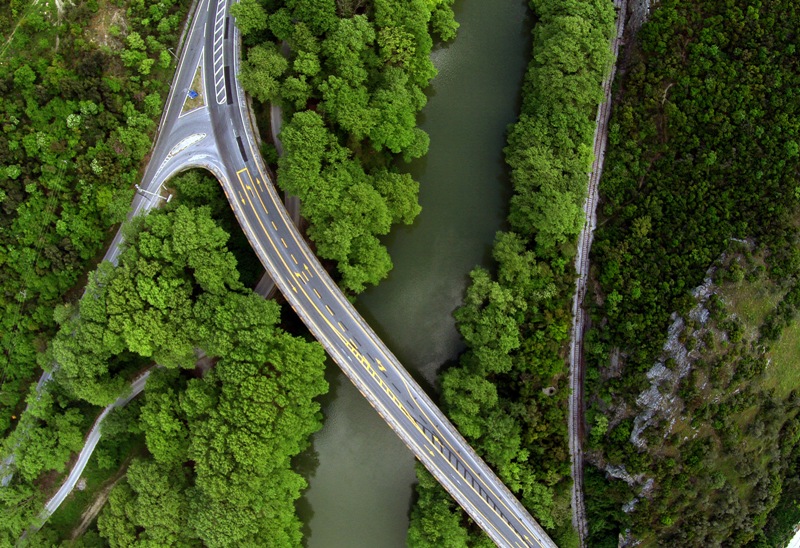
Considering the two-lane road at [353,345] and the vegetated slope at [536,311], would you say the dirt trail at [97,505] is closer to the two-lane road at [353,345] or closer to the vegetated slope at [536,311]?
the two-lane road at [353,345]

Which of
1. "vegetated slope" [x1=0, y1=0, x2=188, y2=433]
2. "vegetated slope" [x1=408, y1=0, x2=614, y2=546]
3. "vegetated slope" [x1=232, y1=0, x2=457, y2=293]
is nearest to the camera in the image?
"vegetated slope" [x1=232, y1=0, x2=457, y2=293]

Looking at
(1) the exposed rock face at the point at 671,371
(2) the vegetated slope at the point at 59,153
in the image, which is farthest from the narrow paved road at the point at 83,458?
(1) the exposed rock face at the point at 671,371

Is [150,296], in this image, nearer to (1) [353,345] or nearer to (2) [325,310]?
(2) [325,310]

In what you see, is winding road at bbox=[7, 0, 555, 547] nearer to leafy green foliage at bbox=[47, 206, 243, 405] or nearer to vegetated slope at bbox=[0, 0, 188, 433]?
vegetated slope at bbox=[0, 0, 188, 433]

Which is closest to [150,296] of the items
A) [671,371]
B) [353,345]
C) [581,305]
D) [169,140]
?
[169,140]

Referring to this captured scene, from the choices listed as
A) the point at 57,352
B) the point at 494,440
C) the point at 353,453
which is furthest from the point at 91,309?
the point at 494,440

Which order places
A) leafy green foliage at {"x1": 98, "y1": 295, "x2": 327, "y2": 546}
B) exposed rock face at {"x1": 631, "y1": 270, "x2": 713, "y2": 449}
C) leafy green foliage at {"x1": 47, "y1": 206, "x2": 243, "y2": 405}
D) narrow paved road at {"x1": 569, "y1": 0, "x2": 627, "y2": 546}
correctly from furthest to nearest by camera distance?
narrow paved road at {"x1": 569, "y1": 0, "x2": 627, "y2": 546} → exposed rock face at {"x1": 631, "y1": 270, "x2": 713, "y2": 449} → leafy green foliage at {"x1": 47, "y1": 206, "x2": 243, "y2": 405} → leafy green foliage at {"x1": 98, "y1": 295, "x2": 327, "y2": 546}

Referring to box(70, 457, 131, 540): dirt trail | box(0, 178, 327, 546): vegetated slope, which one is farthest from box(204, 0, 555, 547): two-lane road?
box(70, 457, 131, 540): dirt trail
